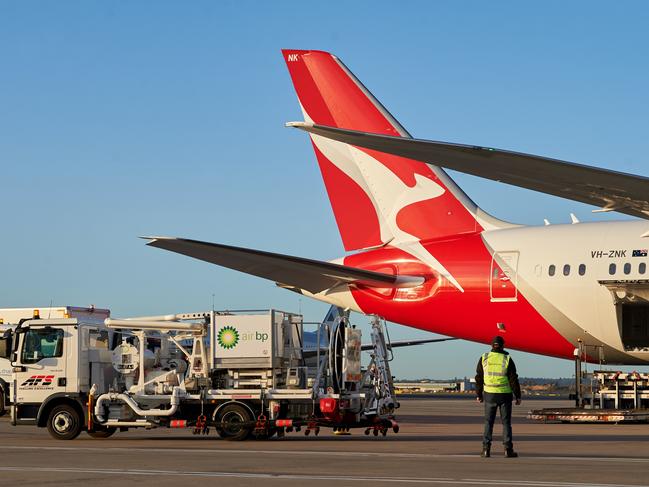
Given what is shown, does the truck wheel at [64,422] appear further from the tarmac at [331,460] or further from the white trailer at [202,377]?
the tarmac at [331,460]

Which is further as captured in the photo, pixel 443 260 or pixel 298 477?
pixel 443 260

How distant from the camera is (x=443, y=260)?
26672 mm

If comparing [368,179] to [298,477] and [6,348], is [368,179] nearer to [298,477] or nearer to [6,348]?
[6,348]

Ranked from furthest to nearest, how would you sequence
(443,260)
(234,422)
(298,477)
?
1. (443,260)
2. (234,422)
3. (298,477)

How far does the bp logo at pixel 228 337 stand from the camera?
20.0 metres

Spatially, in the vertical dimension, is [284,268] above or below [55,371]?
above

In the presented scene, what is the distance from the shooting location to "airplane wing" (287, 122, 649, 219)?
1453cm

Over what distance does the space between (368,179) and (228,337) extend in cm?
942

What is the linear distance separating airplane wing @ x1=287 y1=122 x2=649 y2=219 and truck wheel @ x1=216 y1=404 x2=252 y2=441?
606 cm

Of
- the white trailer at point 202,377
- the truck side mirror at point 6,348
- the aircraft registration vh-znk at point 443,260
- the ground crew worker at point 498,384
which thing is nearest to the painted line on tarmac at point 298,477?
the ground crew worker at point 498,384

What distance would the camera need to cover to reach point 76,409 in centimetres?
2014

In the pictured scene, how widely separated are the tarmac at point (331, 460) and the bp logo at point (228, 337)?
67.2 inches

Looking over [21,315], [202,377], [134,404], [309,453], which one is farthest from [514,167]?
[21,315]

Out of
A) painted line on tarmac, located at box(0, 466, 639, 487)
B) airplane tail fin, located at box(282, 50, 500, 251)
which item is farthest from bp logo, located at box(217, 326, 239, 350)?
airplane tail fin, located at box(282, 50, 500, 251)
